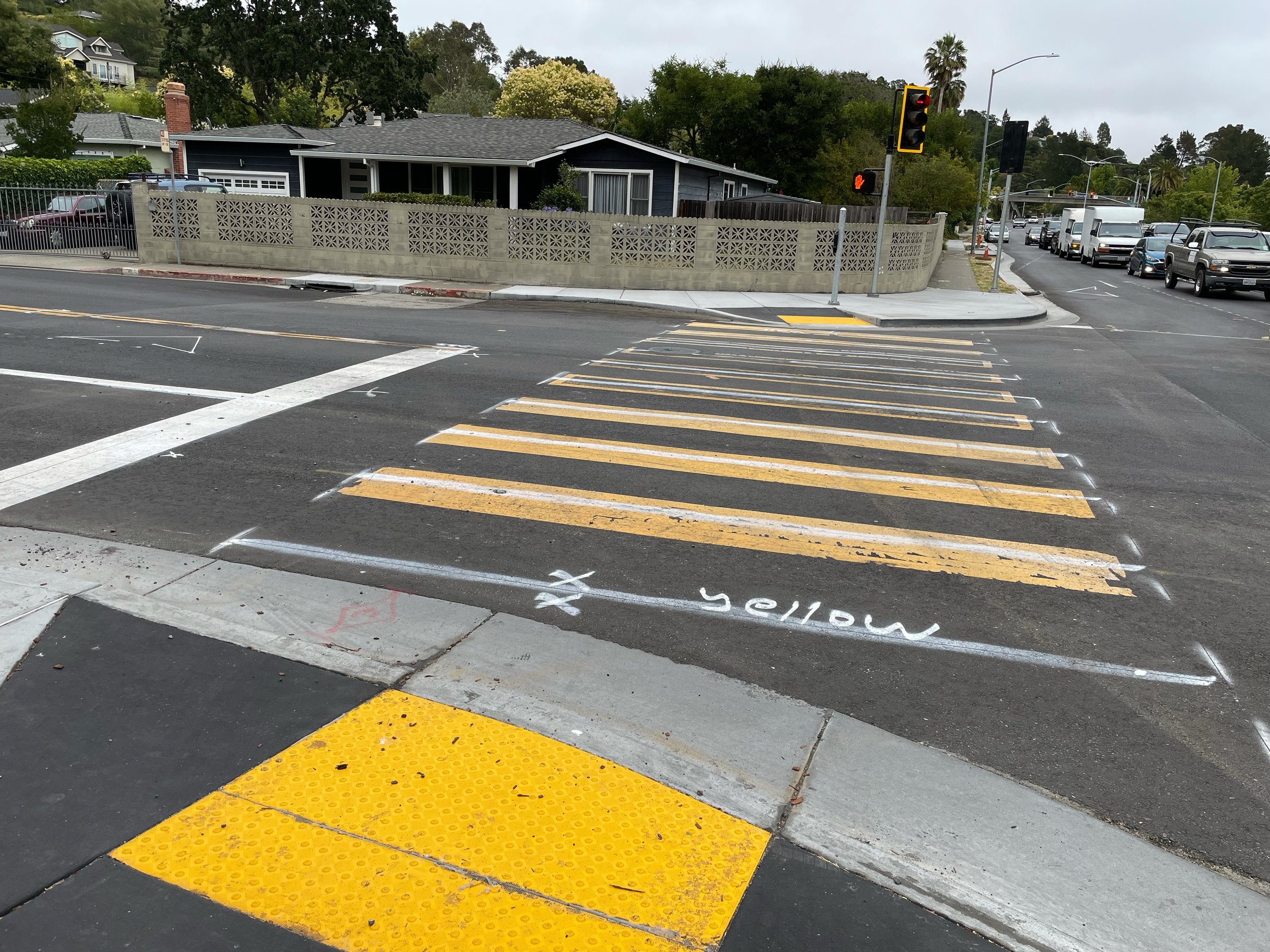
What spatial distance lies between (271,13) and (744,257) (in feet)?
150

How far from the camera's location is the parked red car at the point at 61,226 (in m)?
26.5

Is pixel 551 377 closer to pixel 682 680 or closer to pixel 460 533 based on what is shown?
pixel 460 533

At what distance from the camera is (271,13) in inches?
2194

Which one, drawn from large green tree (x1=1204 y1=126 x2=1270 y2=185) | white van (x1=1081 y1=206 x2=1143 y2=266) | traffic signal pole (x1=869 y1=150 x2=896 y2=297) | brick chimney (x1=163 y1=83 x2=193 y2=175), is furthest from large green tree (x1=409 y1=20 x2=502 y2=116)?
large green tree (x1=1204 y1=126 x2=1270 y2=185)

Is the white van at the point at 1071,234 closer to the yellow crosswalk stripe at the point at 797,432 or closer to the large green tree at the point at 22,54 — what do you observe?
the yellow crosswalk stripe at the point at 797,432

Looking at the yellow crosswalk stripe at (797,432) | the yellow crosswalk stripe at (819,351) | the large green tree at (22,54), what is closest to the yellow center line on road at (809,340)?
the yellow crosswalk stripe at (819,351)

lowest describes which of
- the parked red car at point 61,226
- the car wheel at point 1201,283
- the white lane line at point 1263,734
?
the white lane line at point 1263,734

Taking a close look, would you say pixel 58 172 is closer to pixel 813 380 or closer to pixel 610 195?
pixel 610 195

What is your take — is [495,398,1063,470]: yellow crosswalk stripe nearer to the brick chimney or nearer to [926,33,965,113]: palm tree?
the brick chimney

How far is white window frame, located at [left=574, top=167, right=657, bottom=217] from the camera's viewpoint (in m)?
33.2

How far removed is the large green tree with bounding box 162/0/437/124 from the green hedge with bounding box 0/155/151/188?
15589mm

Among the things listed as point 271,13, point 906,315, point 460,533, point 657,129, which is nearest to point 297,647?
point 460,533

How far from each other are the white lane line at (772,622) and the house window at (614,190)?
29.2 metres

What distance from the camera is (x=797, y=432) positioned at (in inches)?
365
